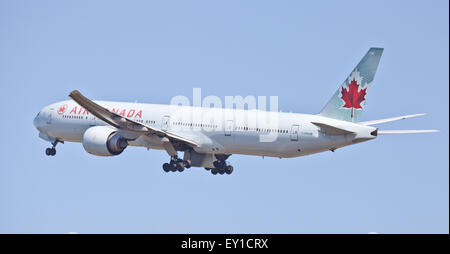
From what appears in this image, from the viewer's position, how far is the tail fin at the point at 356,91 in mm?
72188

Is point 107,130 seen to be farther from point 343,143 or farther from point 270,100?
point 343,143

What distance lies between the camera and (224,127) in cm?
7412

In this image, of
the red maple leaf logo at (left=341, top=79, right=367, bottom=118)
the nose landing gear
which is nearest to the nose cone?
the nose landing gear

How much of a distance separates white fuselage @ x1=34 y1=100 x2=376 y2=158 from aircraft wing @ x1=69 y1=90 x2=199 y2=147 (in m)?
1.04

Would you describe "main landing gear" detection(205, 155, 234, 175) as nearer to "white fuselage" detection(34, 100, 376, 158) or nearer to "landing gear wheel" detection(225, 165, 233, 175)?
"landing gear wheel" detection(225, 165, 233, 175)

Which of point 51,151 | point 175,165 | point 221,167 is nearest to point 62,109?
point 51,151

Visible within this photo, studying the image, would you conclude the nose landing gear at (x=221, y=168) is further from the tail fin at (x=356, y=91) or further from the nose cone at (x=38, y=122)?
the nose cone at (x=38, y=122)

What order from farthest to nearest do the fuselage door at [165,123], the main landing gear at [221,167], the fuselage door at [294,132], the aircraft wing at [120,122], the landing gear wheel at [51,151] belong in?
the landing gear wheel at [51,151] < the main landing gear at [221,167] < the fuselage door at [165,123] < the fuselage door at [294,132] < the aircraft wing at [120,122]

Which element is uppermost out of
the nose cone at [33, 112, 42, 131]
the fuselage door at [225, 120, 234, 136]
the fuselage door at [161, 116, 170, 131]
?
the nose cone at [33, 112, 42, 131]

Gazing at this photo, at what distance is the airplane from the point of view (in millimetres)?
71062

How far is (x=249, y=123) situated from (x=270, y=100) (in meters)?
2.69

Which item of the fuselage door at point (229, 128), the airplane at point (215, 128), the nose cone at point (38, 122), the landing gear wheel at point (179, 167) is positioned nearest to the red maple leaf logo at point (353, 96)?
the airplane at point (215, 128)
